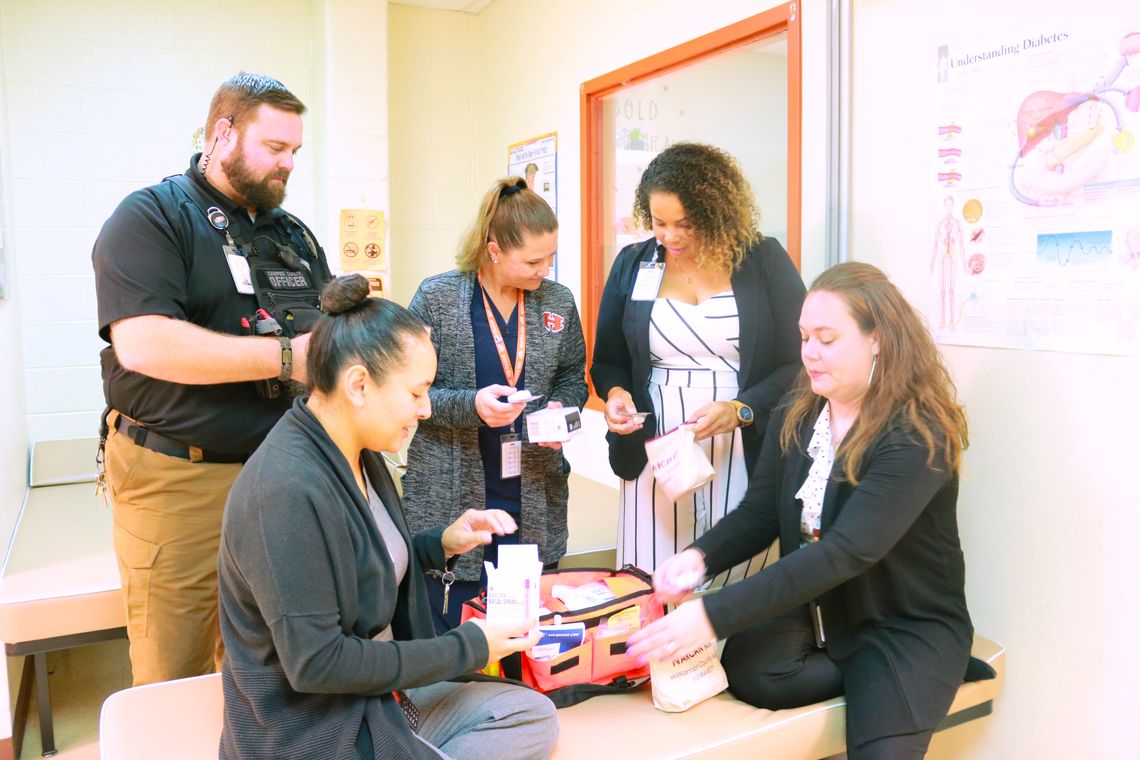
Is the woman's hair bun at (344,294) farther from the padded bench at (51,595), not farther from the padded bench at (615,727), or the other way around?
the padded bench at (51,595)

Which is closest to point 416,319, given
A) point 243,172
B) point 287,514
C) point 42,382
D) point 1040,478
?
point 287,514

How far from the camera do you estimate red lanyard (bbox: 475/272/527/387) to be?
243 cm

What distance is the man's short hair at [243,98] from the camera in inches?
84.2

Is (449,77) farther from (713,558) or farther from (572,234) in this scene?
(713,558)

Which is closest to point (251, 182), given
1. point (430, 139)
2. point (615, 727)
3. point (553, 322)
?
point (553, 322)

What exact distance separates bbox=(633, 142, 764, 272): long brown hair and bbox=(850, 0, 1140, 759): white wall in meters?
0.45

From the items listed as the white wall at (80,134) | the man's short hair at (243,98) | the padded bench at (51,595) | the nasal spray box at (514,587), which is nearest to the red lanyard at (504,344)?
the man's short hair at (243,98)

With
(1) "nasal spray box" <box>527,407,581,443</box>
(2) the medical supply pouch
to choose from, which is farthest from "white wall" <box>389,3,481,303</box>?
(2) the medical supply pouch

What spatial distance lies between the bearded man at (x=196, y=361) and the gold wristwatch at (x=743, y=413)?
1.07 m

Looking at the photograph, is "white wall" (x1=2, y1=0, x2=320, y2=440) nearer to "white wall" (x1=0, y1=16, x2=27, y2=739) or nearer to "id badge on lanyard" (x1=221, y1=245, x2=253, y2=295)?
"white wall" (x1=0, y1=16, x2=27, y2=739)

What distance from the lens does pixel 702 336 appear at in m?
2.36

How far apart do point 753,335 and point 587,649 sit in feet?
2.95

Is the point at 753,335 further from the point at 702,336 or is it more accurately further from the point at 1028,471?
the point at 1028,471

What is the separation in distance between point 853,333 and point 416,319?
0.96 metres
